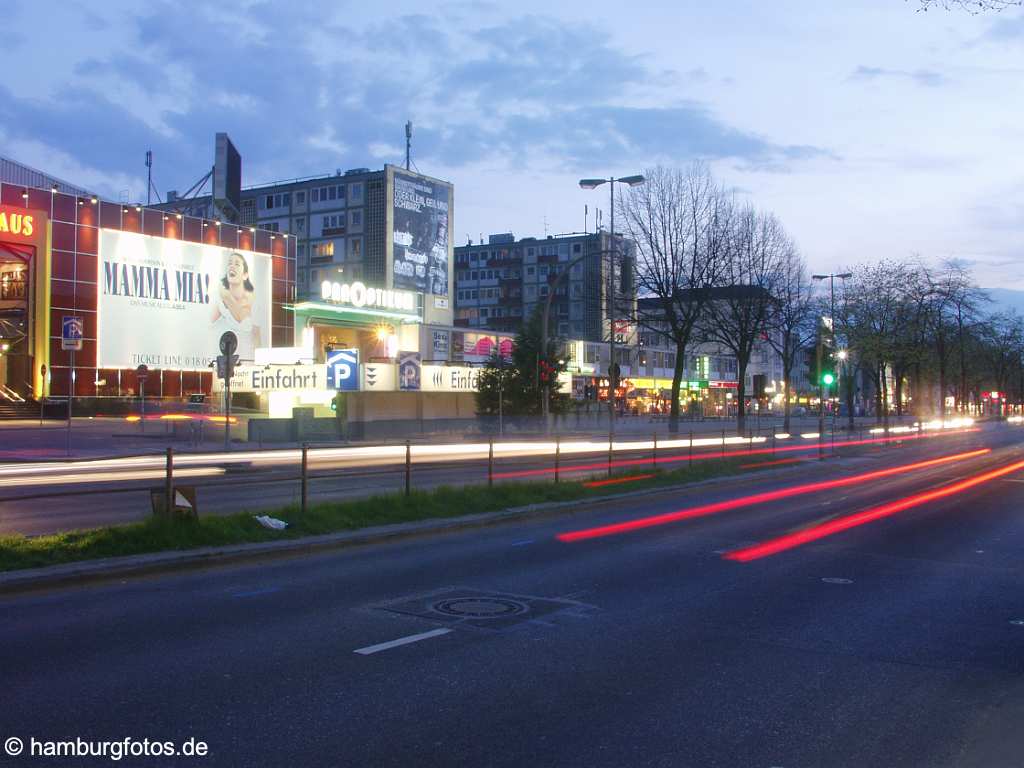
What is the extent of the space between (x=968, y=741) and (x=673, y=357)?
99826 mm

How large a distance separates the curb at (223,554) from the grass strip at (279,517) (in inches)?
8.1

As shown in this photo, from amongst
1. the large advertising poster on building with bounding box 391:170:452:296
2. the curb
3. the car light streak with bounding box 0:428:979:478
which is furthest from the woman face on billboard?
the curb

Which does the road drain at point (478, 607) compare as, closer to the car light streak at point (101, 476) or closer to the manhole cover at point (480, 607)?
the manhole cover at point (480, 607)

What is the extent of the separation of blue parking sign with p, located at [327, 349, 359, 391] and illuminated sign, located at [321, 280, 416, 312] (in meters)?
22.5

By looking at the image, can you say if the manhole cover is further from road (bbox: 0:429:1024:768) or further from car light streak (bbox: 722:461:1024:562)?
car light streak (bbox: 722:461:1024:562)

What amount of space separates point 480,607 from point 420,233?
85613mm

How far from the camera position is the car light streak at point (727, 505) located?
14234mm

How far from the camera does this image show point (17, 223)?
49.7 metres

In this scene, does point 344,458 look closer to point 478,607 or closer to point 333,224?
point 478,607

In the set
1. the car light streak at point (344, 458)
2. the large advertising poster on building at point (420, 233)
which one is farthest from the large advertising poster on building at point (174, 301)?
the car light streak at point (344, 458)

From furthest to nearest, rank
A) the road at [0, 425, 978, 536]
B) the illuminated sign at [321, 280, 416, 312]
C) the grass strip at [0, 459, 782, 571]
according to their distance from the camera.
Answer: the illuminated sign at [321, 280, 416, 312] < the road at [0, 425, 978, 536] < the grass strip at [0, 459, 782, 571]

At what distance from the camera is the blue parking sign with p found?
44.6 meters

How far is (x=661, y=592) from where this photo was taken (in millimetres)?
9773

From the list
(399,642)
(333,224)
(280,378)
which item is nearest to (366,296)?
(280,378)
